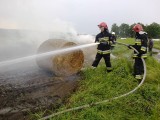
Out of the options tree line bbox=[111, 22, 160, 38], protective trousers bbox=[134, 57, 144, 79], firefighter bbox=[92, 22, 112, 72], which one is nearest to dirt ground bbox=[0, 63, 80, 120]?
firefighter bbox=[92, 22, 112, 72]

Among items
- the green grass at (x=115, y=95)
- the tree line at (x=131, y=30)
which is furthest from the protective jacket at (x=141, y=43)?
the tree line at (x=131, y=30)

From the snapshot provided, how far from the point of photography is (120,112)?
6.07m

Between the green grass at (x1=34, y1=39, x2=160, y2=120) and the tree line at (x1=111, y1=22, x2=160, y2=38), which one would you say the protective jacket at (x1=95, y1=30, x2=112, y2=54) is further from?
the tree line at (x1=111, y1=22, x2=160, y2=38)

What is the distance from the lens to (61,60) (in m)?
9.41

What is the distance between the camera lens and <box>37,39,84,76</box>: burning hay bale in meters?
9.27

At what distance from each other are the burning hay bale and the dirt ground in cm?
29

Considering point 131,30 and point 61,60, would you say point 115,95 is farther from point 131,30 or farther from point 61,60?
point 131,30

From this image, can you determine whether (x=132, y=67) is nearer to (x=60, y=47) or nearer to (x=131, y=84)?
(x=131, y=84)

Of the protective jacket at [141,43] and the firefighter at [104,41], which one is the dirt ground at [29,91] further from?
the protective jacket at [141,43]

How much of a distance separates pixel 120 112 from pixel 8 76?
14.2ft

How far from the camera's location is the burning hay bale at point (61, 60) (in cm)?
927

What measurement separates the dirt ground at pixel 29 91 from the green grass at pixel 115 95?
1.19ft

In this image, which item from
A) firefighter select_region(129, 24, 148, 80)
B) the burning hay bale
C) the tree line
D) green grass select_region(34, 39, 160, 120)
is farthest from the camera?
the tree line

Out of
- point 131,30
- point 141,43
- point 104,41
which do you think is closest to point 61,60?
point 104,41
